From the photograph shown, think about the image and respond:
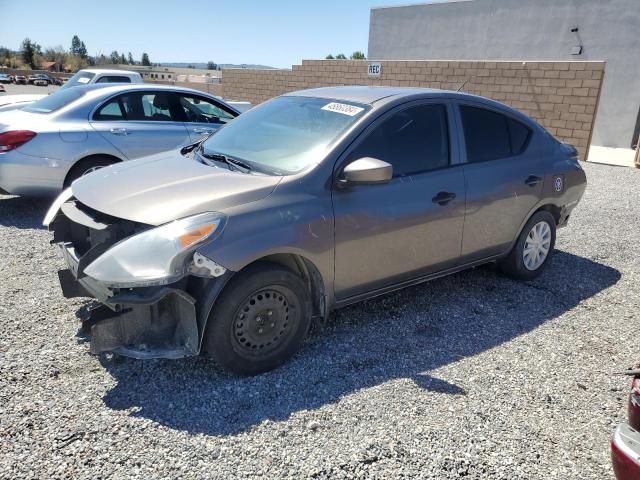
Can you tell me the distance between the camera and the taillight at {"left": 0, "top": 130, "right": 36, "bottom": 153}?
18.8 feet

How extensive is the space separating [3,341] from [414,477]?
2.77 metres

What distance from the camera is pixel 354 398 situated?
3041mm

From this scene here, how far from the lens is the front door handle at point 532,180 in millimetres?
4559

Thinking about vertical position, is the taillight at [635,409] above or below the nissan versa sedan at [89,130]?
below

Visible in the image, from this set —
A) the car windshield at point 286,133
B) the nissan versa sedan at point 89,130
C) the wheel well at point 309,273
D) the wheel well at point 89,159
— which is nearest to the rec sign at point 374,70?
the nissan versa sedan at point 89,130

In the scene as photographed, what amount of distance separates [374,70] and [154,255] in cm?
1571

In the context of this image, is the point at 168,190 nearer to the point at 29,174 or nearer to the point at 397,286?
the point at 397,286

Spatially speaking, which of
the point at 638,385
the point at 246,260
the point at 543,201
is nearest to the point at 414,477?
the point at 638,385

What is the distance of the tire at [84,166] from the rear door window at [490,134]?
4.15 meters

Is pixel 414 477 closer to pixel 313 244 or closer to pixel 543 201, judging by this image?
pixel 313 244

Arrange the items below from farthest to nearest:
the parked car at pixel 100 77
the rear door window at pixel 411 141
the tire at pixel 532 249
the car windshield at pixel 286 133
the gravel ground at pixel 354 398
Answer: the parked car at pixel 100 77 < the tire at pixel 532 249 < the rear door window at pixel 411 141 < the car windshield at pixel 286 133 < the gravel ground at pixel 354 398

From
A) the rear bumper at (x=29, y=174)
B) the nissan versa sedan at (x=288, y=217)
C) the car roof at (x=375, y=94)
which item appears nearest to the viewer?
the nissan versa sedan at (x=288, y=217)

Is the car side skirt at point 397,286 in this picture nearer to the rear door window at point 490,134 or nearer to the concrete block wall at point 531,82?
the rear door window at point 490,134

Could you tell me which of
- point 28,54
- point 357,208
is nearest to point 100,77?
point 357,208
